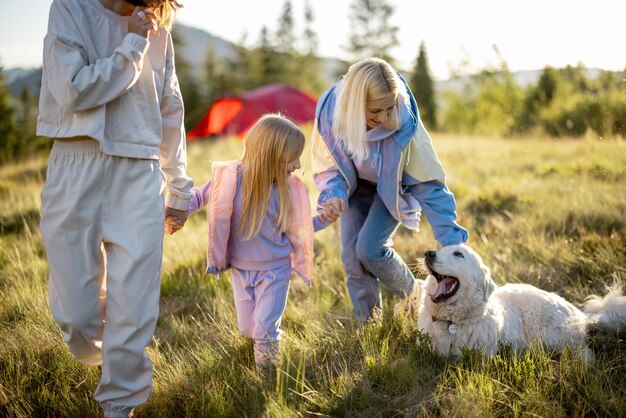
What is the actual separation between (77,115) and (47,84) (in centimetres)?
21

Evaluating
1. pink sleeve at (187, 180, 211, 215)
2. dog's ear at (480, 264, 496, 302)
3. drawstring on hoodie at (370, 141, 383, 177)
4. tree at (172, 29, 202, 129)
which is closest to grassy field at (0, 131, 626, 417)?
dog's ear at (480, 264, 496, 302)

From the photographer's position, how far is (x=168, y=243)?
19.3 feet

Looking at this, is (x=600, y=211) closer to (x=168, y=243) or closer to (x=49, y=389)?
(x=168, y=243)

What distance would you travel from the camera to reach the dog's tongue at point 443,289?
3.29m

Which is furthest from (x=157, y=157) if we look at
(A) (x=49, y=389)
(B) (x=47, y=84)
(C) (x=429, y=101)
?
(C) (x=429, y=101)

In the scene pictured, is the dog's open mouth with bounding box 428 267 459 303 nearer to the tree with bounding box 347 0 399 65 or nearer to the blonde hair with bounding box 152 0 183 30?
the blonde hair with bounding box 152 0 183 30

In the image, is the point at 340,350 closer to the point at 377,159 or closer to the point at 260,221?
the point at 260,221

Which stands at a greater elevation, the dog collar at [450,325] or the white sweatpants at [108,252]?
the white sweatpants at [108,252]

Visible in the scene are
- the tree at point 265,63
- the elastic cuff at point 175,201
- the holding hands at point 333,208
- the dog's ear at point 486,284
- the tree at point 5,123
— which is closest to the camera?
the elastic cuff at point 175,201

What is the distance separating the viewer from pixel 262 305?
338cm

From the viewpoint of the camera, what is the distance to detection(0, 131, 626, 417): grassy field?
2.77m

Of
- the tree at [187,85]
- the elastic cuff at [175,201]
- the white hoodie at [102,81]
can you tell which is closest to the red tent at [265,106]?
the elastic cuff at [175,201]

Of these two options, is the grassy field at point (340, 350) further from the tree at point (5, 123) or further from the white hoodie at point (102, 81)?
the tree at point (5, 123)

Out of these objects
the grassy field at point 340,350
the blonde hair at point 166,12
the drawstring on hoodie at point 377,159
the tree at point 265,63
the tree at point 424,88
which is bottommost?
the grassy field at point 340,350
